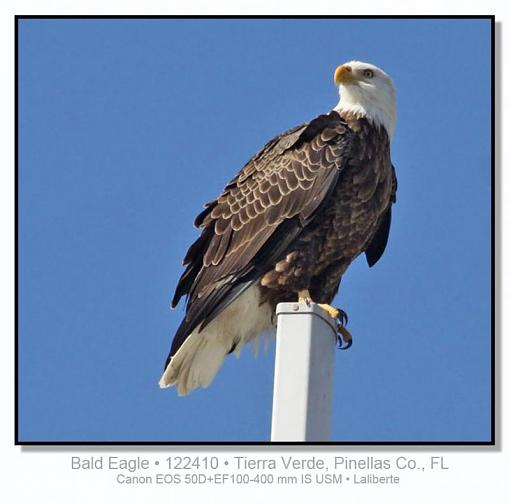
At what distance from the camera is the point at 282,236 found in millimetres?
8867

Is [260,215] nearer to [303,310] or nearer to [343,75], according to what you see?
[343,75]

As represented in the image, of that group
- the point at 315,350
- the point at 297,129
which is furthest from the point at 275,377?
the point at 297,129

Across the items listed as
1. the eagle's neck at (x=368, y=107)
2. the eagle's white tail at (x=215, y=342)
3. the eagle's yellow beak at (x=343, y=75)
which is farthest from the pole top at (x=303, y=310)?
the eagle's yellow beak at (x=343, y=75)

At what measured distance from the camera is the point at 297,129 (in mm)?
9203

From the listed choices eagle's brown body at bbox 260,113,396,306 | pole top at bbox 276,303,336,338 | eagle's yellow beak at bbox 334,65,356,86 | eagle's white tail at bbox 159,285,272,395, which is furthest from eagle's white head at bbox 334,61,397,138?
pole top at bbox 276,303,336,338

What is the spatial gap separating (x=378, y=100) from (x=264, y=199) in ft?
3.07

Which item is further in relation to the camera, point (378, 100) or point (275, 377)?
point (378, 100)

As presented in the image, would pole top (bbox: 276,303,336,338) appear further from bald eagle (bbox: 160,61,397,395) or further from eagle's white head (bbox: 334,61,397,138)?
eagle's white head (bbox: 334,61,397,138)

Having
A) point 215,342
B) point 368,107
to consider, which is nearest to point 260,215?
point 215,342

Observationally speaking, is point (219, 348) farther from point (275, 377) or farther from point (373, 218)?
point (275, 377)

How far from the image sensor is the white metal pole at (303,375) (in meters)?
6.62

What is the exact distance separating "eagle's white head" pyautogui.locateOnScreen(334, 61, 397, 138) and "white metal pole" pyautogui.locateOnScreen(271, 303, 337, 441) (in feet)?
7.51
